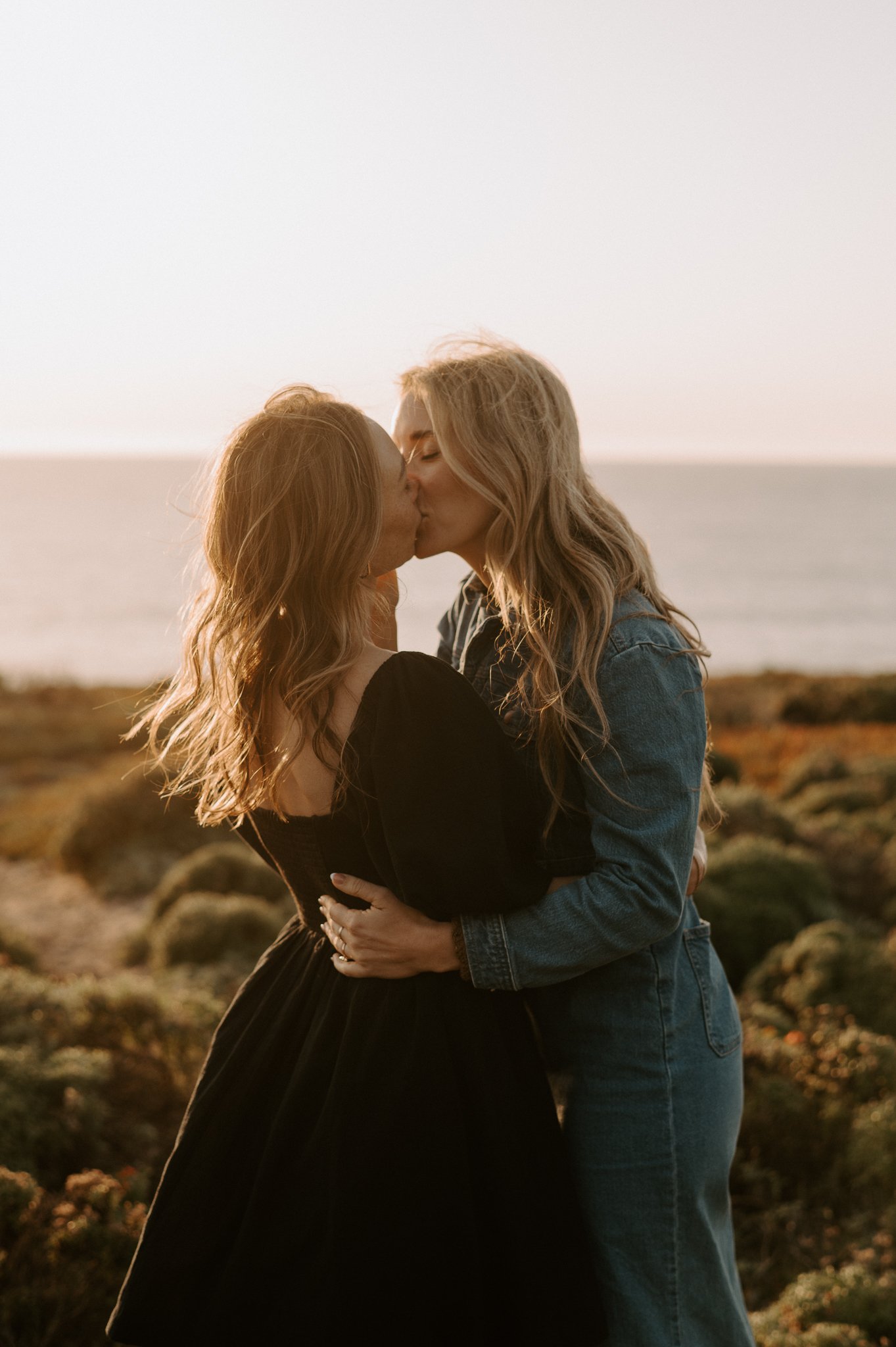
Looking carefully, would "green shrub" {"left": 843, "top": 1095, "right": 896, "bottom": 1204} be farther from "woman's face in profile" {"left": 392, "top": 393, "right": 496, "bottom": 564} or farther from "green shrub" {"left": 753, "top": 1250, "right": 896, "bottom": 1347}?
"woman's face in profile" {"left": 392, "top": 393, "right": 496, "bottom": 564}

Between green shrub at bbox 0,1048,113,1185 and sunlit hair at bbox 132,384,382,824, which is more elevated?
sunlit hair at bbox 132,384,382,824

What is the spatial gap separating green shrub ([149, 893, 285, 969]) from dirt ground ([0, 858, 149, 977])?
0.72 metres

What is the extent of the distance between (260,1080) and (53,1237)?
1.57 metres

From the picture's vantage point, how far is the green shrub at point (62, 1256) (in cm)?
293

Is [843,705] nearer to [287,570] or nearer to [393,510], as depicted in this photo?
[393,510]

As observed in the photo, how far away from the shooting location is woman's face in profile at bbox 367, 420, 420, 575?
2.04m

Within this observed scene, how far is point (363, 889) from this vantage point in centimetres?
199

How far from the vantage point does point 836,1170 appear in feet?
13.5

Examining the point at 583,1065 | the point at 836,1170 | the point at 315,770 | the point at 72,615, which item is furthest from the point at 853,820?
the point at 72,615

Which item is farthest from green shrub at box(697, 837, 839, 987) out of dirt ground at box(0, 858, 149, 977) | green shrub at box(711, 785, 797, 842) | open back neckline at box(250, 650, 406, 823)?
Result: open back neckline at box(250, 650, 406, 823)

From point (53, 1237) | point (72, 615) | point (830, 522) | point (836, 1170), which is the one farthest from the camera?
point (830, 522)

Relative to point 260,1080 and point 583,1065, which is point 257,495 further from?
point 583,1065

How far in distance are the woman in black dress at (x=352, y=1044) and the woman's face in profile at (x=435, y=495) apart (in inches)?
9.5

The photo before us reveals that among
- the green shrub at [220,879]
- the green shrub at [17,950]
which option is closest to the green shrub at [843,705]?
the green shrub at [220,879]
